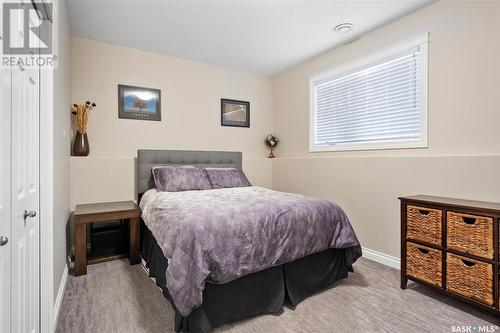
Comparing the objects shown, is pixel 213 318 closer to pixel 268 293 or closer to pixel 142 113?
pixel 268 293

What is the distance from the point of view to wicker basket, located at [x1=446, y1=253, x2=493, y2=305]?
71.1 inches

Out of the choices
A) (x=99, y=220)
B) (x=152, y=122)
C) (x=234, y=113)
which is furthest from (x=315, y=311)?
(x=234, y=113)

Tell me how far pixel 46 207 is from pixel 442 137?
330 cm

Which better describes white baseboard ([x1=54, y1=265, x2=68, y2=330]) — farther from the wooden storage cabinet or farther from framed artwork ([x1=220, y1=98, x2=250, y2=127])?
framed artwork ([x1=220, y1=98, x2=250, y2=127])

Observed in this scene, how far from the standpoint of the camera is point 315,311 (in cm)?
197

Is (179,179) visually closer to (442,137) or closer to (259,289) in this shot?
Answer: (259,289)

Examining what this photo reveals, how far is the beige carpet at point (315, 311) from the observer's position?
178cm

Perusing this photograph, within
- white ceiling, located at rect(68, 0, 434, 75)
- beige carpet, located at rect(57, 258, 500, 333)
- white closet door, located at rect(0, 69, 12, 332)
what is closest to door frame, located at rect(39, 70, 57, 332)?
beige carpet, located at rect(57, 258, 500, 333)

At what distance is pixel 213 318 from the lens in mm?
1744

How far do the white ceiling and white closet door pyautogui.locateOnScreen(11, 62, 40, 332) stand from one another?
1603 mm

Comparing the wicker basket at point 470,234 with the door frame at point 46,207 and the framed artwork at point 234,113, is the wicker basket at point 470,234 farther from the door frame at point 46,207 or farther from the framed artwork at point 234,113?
the framed artwork at point 234,113

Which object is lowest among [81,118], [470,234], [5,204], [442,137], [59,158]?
[470,234]

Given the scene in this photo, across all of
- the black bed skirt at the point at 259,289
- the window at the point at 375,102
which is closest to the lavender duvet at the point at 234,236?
the black bed skirt at the point at 259,289

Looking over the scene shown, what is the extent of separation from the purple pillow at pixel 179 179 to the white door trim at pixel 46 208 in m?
1.55
